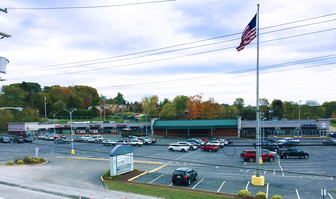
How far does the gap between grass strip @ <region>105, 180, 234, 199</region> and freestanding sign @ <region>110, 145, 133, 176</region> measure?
2114mm

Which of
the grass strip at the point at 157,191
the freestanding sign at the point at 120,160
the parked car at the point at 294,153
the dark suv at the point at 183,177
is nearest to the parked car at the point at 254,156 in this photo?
the parked car at the point at 294,153

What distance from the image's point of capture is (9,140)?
62938mm

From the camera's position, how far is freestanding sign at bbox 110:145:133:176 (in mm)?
25730

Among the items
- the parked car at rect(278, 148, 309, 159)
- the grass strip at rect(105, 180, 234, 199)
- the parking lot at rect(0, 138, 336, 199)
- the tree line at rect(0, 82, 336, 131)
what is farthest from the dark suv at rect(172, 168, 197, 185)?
the tree line at rect(0, 82, 336, 131)

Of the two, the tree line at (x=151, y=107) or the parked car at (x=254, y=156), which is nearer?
the parked car at (x=254, y=156)

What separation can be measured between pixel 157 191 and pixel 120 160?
7.70 metres

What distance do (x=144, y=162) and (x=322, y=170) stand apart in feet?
73.6

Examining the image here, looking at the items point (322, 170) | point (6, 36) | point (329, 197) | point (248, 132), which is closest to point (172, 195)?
point (329, 197)

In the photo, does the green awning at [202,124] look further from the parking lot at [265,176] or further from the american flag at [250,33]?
the american flag at [250,33]

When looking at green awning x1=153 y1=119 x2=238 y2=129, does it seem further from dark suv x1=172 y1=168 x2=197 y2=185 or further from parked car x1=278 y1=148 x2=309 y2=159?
dark suv x1=172 y1=168 x2=197 y2=185

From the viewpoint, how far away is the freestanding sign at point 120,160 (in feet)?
84.4

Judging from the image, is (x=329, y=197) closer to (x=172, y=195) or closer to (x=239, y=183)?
(x=239, y=183)

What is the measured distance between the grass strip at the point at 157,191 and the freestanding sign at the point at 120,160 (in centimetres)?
211

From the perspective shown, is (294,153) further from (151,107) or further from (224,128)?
(151,107)
